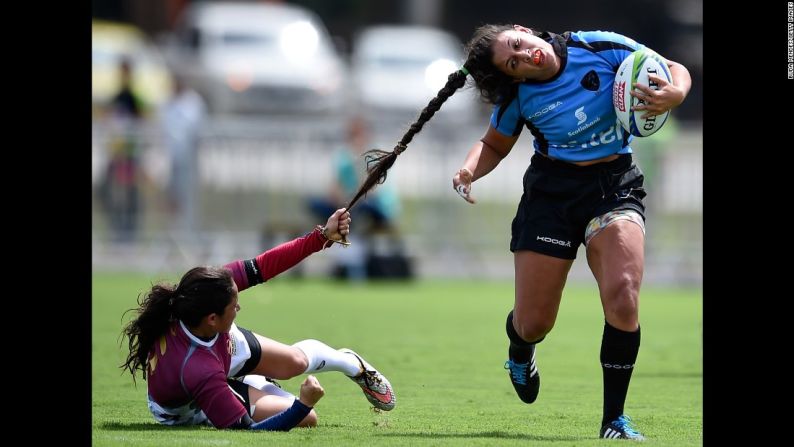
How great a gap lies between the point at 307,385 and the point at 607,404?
1.34m

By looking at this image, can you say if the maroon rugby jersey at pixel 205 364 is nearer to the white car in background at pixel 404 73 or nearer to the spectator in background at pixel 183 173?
the spectator in background at pixel 183 173

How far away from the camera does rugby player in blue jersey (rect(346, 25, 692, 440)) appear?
6020 mm

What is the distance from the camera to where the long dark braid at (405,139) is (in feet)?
21.2

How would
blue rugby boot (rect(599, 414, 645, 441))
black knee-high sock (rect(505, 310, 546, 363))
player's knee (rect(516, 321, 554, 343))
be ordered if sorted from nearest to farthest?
1. blue rugby boot (rect(599, 414, 645, 441))
2. player's knee (rect(516, 321, 554, 343))
3. black knee-high sock (rect(505, 310, 546, 363))

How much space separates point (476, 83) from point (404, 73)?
18.5 meters

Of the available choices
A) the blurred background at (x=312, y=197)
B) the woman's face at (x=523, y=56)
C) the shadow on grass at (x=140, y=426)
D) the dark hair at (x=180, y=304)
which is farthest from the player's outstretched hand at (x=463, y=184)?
the blurred background at (x=312, y=197)

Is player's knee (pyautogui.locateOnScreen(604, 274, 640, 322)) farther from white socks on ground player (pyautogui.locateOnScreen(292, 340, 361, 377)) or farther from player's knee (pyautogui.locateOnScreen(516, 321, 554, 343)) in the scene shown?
white socks on ground player (pyautogui.locateOnScreen(292, 340, 361, 377))

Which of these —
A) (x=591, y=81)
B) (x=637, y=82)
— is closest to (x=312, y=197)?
(x=591, y=81)

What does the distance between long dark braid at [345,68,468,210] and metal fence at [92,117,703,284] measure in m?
9.04

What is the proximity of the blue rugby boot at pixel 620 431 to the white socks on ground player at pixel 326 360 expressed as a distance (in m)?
1.33

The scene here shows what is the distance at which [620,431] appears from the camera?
19.2ft

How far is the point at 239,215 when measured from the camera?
52.2 feet

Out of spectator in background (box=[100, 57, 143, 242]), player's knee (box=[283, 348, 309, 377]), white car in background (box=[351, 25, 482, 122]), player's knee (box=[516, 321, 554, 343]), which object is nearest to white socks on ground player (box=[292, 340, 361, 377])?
player's knee (box=[283, 348, 309, 377])
